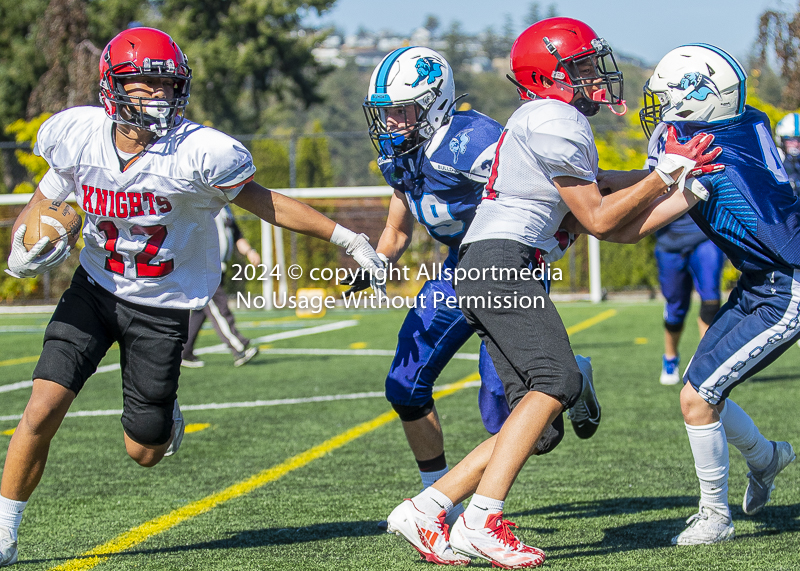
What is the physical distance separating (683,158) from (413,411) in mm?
1386

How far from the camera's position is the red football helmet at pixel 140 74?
3227 millimetres

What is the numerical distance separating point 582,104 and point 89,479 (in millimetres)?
2849

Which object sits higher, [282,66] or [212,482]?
[212,482]

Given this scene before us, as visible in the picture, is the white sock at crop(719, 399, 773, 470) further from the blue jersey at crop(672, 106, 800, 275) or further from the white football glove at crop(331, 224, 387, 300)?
the white football glove at crop(331, 224, 387, 300)

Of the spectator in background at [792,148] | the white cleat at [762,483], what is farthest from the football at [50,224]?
the spectator in background at [792,148]

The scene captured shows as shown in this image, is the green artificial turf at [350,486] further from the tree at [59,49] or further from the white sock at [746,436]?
the tree at [59,49]

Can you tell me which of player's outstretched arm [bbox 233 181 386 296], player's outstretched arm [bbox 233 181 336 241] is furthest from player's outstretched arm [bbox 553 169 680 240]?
player's outstretched arm [bbox 233 181 336 241]

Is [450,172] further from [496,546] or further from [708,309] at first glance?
[708,309]

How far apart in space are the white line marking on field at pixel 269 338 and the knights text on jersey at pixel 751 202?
5.74 metres

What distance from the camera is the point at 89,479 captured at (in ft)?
14.6

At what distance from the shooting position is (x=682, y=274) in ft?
23.4

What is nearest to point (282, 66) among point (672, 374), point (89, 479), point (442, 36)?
point (672, 374)

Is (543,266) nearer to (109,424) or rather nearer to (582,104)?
(582,104)

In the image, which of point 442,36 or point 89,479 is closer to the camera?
point 89,479
